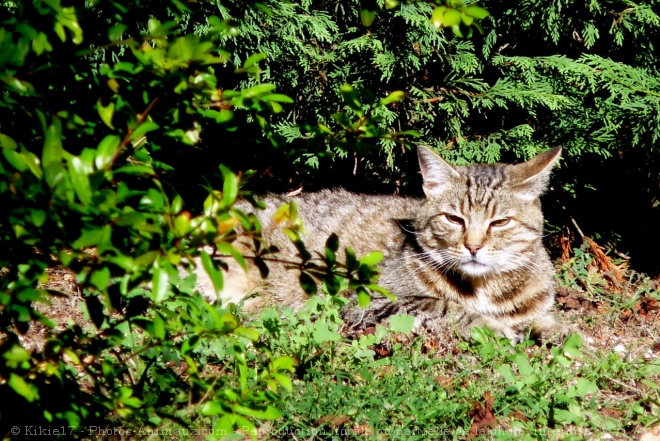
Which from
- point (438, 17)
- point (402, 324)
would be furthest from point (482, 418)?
point (438, 17)

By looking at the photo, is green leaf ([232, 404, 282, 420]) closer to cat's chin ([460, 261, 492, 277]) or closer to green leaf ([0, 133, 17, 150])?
green leaf ([0, 133, 17, 150])

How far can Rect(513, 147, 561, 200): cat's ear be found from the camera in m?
4.82

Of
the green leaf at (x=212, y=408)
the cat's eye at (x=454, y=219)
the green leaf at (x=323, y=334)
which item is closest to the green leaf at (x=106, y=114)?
the green leaf at (x=212, y=408)

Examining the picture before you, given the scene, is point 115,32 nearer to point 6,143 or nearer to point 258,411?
point 6,143

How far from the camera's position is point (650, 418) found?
3.62m

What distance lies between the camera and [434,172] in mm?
5188

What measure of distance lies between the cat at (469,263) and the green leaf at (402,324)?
431mm

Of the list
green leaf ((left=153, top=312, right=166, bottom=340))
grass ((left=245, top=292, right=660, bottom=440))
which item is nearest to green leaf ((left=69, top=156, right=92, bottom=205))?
green leaf ((left=153, top=312, right=166, bottom=340))

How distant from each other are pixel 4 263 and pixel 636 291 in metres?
4.98

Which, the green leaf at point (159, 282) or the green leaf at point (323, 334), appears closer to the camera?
the green leaf at point (159, 282)

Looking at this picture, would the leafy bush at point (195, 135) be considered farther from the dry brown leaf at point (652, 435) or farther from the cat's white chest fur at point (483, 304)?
the dry brown leaf at point (652, 435)

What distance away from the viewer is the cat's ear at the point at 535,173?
482 cm

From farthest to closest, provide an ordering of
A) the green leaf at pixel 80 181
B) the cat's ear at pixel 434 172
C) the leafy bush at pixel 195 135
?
1. the cat's ear at pixel 434 172
2. the leafy bush at pixel 195 135
3. the green leaf at pixel 80 181

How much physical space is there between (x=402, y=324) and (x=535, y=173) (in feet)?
4.95
